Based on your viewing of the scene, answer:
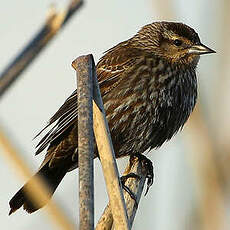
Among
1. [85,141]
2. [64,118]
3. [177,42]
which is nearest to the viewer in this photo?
[85,141]

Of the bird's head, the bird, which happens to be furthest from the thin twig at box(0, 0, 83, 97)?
the bird's head

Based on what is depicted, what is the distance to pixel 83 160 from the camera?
1.76 meters

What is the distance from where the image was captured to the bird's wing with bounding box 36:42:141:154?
11.3ft

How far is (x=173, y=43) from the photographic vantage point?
4.14 metres

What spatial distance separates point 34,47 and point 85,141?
0.53 m

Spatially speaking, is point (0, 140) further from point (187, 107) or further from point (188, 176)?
point (187, 107)

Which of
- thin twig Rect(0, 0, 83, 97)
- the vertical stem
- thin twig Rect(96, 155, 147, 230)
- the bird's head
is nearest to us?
the vertical stem

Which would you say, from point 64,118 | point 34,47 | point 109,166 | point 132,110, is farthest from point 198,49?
point 109,166

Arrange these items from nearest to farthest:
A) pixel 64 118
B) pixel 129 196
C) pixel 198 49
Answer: pixel 129 196 → pixel 64 118 → pixel 198 49

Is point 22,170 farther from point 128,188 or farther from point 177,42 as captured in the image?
point 177,42

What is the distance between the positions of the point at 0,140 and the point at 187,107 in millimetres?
1656

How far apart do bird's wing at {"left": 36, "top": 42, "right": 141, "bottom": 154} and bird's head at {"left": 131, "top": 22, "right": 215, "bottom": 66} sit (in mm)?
163

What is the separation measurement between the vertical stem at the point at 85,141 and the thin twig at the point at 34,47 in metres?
0.15

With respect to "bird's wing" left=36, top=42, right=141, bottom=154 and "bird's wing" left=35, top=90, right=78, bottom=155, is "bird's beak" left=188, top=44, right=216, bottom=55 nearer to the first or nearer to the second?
"bird's wing" left=36, top=42, right=141, bottom=154
